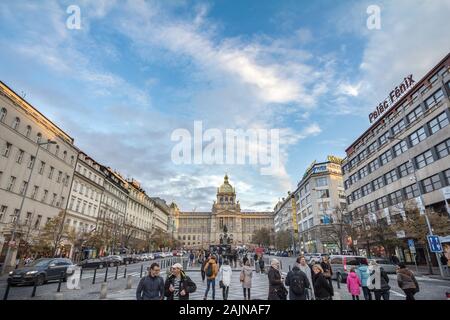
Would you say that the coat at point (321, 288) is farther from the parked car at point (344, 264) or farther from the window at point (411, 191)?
the window at point (411, 191)

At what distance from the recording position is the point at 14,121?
114ft

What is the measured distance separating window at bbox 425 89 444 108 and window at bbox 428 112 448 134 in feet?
6.74

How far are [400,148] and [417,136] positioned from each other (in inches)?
168

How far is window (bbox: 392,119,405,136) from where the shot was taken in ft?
132

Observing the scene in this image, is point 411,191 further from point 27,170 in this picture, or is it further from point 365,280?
point 27,170

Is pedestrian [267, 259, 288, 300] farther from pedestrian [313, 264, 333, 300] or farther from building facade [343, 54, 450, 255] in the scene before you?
building facade [343, 54, 450, 255]

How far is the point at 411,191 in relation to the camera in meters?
38.0

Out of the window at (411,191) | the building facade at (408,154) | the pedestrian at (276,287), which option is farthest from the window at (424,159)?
the pedestrian at (276,287)

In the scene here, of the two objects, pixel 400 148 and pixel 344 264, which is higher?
pixel 400 148

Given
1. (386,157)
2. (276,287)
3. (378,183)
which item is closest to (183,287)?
(276,287)

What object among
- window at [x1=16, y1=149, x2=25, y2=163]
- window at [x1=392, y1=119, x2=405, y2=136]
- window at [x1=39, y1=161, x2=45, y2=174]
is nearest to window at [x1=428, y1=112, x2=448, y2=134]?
window at [x1=392, y1=119, x2=405, y2=136]
